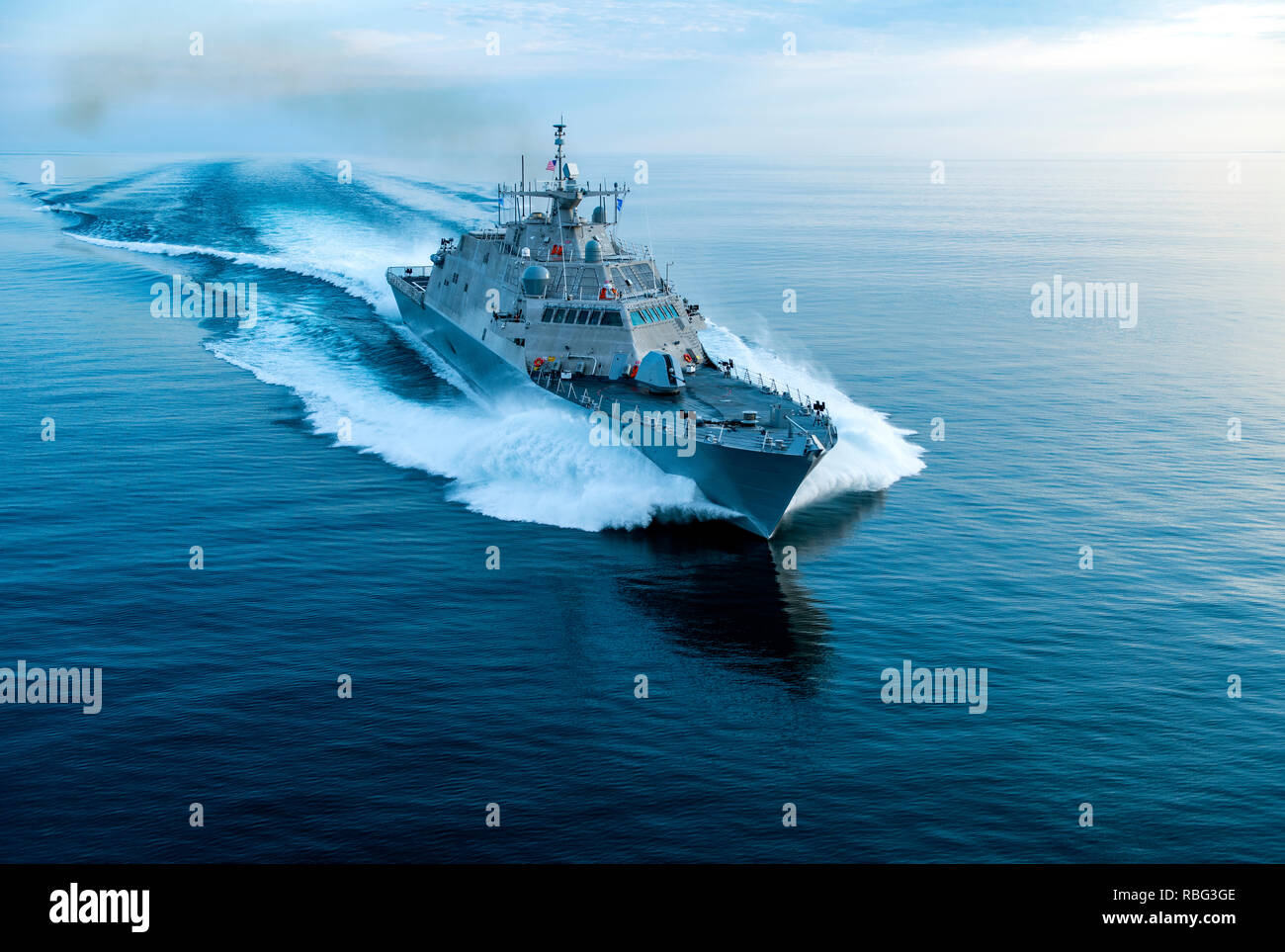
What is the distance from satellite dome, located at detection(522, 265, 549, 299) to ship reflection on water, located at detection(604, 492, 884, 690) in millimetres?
15752

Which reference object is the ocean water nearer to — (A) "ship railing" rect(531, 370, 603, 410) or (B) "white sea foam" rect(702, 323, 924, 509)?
(B) "white sea foam" rect(702, 323, 924, 509)

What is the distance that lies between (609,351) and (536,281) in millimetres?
5561

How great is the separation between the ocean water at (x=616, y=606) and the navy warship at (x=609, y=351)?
1.52 meters

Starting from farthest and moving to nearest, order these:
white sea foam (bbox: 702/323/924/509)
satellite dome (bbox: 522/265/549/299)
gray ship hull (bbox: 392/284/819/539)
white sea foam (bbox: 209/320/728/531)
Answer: satellite dome (bbox: 522/265/549/299) < white sea foam (bbox: 702/323/924/509) < white sea foam (bbox: 209/320/728/531) < gray ship hull (bbox: 392/284/819/539)

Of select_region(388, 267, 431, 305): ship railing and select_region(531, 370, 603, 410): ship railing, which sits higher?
select_region(388, 267, 431, 305): ship railing

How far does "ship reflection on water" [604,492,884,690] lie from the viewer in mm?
29047

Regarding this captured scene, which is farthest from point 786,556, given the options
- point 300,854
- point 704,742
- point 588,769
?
point 300,854

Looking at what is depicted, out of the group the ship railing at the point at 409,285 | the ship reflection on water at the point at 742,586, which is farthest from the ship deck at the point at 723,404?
the ship railing at the point at 409,285

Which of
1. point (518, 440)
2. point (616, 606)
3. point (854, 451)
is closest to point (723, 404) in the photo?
point (854, 451)

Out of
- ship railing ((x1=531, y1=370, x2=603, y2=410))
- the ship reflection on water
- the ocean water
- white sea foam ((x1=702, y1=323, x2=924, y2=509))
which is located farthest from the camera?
white sea foam ((x1=702, y1=323, x2=924, y2=509))

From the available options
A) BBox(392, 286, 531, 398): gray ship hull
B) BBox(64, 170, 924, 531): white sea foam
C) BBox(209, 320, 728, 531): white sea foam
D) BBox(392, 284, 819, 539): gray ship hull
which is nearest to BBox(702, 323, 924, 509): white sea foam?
BBox(64, 170, 924, 531): white sea foam

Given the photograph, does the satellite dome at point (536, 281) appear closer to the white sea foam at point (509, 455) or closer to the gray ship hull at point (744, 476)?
the white sea foam at point (509, 455)
